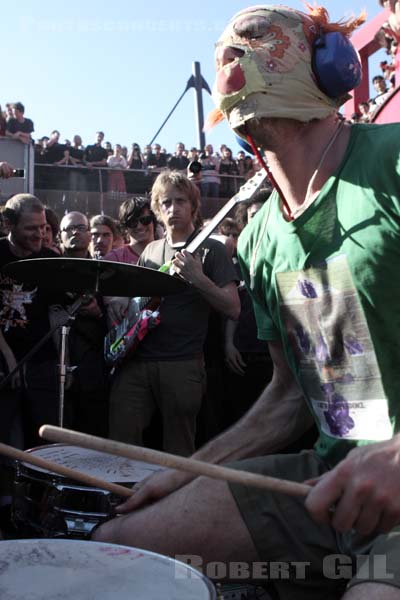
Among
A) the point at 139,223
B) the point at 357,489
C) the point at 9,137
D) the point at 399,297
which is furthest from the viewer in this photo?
the point at 9,137

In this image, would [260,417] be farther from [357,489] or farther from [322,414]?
[357,489]

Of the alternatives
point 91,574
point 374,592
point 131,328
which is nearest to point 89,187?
point 131,328

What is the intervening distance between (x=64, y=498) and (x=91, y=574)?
2.75ft

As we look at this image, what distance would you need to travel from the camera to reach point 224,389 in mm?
4246

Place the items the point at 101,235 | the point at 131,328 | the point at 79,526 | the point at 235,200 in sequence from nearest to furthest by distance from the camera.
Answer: the point at 79,526 → the point at 235,200 → the point at 131,328 → the point at 101,235

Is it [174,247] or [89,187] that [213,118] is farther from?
[89,187]

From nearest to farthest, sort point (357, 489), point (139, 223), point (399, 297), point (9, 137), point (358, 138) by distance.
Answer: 1. point (357, 489)
2. point (399, 297)
3. point (358, 138)
4. point (139, 223)
5. point (9, 137)

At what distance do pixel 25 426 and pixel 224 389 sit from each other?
3.80 feet

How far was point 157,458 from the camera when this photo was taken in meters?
1.26

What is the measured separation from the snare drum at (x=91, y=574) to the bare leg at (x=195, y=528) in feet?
0.56

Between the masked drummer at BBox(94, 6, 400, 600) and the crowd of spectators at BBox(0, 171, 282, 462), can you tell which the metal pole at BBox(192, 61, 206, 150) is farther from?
the masked drummer at BBox(94, 6, 400, 600)

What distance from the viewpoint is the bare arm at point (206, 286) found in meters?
3.66

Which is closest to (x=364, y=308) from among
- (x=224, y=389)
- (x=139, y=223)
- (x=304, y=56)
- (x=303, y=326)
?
(x=303, y=326)

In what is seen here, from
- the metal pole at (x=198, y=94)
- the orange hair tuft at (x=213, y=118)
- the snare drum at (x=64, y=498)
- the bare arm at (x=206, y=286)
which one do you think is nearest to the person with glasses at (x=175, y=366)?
the bare arm at (x=206, y=286)
